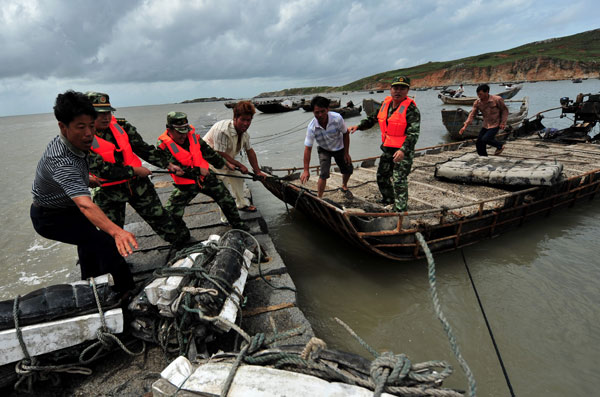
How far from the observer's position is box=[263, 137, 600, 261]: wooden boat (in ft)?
13.9

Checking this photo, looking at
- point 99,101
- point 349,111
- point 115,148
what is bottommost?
point 115,148

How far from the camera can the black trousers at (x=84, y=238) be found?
242cm

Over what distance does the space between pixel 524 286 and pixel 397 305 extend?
194 centimetres

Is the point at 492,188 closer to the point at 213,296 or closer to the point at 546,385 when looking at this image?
the point at 546,385

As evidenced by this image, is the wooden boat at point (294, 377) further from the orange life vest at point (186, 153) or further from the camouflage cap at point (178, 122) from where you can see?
the camouflage cap at point (178, 122)

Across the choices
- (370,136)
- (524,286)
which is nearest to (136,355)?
(524,286)

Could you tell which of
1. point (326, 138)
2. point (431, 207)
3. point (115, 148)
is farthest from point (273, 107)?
point (115, 148)

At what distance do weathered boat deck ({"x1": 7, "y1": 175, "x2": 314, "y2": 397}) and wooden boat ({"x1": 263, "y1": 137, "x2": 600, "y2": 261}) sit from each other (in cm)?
114

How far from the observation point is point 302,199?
208 inches

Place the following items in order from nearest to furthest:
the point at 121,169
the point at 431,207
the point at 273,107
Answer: the point at 121,169 < the point at 431,207 < the point at 273,107

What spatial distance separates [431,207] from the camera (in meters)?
5.29

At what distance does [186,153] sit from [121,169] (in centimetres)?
87

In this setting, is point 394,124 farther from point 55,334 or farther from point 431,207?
point 55,334

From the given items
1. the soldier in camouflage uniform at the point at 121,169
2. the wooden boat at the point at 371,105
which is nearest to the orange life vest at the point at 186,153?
the soldier in camouflage uniform at the point at 121,169
